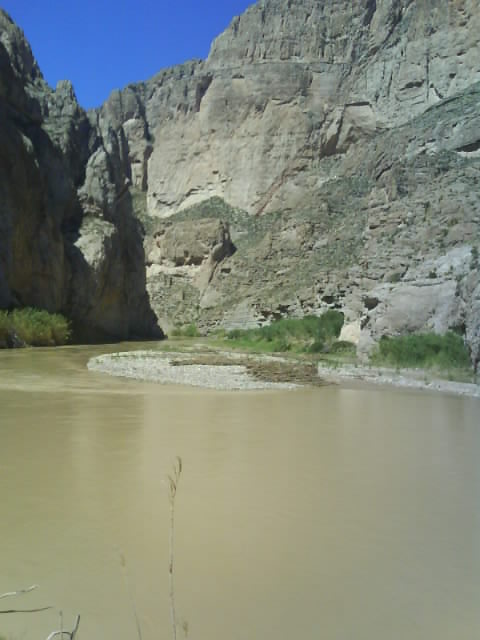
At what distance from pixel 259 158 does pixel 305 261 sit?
31869mm

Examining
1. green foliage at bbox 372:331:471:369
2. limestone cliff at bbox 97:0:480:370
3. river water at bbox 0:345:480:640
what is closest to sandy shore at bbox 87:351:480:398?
green foliage at bbox 372:331:471:369

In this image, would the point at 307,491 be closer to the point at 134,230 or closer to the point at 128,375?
the point at 128,375

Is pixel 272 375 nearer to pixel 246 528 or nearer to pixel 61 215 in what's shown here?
pixel 246 528

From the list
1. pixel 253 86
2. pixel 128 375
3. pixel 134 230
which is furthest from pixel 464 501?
pixel 253 86

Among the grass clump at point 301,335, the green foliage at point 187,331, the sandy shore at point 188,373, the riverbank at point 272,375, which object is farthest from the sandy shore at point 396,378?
the green foliage at point 187,331

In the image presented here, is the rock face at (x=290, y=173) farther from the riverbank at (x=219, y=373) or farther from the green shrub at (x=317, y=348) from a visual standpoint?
the riverbank at (x=219, y=373)

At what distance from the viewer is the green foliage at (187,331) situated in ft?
172

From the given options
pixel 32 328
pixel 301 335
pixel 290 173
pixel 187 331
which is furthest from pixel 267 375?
pixel 290 173

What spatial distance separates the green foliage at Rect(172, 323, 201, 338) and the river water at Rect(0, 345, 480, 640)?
146 ft

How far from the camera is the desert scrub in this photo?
101 ft

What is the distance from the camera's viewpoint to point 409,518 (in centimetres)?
407

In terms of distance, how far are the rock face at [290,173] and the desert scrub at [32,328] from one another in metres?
5.56

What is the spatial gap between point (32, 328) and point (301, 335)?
17052 millimetres

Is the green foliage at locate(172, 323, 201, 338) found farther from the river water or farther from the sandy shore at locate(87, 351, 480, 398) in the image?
the river water
